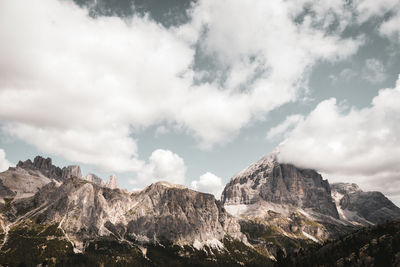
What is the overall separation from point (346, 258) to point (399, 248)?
35.4 metres

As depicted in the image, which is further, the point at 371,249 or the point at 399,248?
the point at 371,249

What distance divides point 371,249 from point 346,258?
18793 mm

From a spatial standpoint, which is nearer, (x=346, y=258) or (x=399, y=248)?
(x=399, y=248)

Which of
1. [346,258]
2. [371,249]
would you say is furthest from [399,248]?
[346,258]

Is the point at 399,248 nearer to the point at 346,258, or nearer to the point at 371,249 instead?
the point at 371,249

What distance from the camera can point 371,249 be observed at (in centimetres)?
19762

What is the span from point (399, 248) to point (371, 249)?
839 inches

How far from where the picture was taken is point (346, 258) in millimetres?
199750
